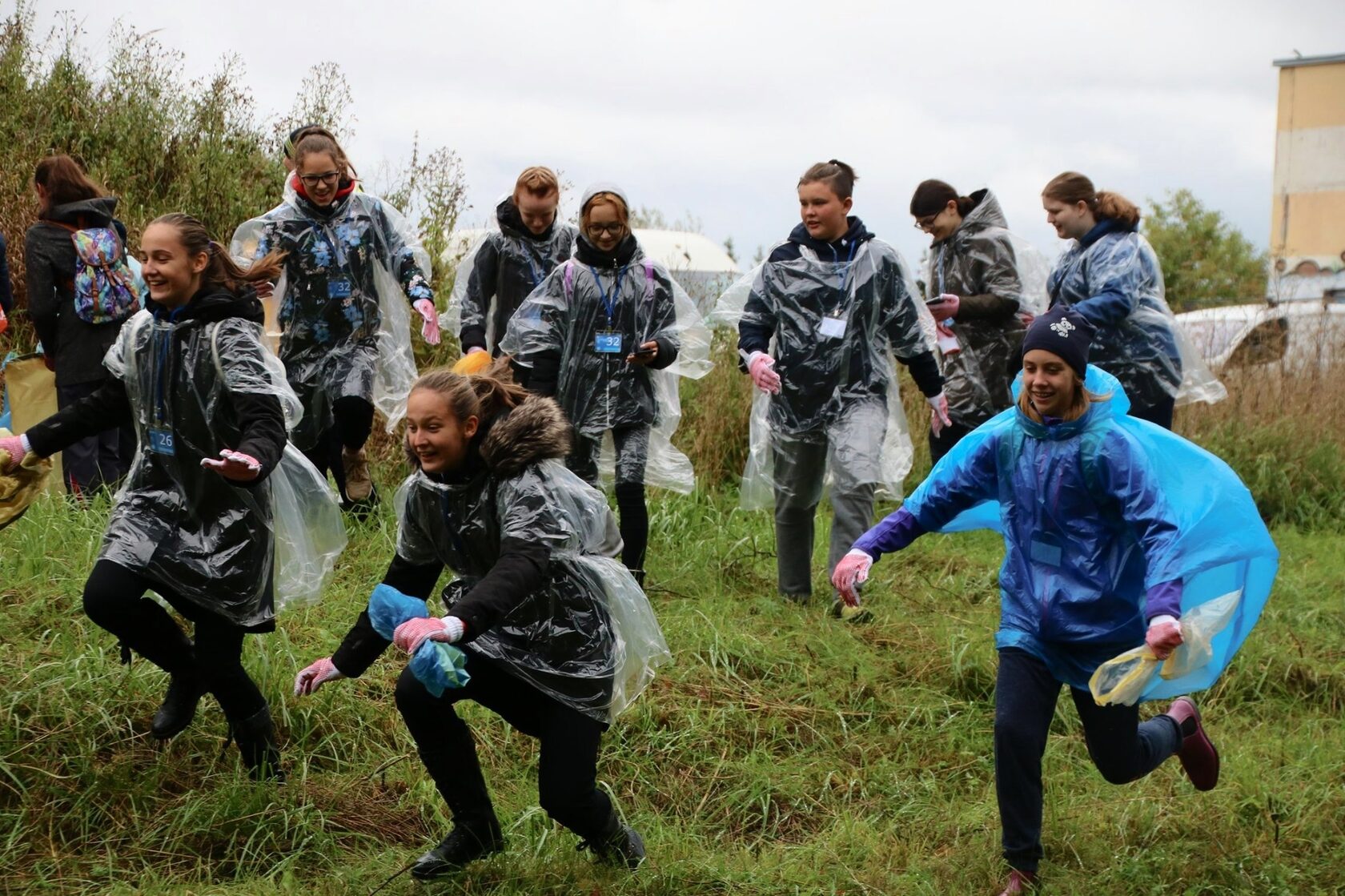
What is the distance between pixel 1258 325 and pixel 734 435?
4283 mm

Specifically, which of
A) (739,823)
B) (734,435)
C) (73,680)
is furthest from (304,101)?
(739,823)

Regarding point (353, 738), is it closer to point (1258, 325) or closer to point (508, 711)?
point (508, 711)

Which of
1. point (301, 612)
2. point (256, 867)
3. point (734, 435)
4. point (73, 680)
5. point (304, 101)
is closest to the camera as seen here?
point (256, 867)

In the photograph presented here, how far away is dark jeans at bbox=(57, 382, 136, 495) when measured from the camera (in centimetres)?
646

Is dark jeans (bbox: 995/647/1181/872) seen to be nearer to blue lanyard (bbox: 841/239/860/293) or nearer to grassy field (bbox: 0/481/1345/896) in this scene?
grassy field (bbox: 0/481/1345/896)

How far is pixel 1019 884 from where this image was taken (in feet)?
12.0

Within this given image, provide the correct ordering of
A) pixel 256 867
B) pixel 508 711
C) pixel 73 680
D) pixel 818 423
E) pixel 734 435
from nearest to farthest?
1. pixel 508 711
2. pixel 256 867
3. pixel 73 680
4. pixel 818 423
5. pixel 734 435

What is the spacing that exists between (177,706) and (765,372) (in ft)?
8.82

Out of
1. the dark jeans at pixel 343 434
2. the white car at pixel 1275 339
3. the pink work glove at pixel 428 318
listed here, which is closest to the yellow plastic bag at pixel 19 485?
the pink work glove at pixel 428 318

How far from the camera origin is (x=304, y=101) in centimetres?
990

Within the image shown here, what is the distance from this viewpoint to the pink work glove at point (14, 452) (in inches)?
153

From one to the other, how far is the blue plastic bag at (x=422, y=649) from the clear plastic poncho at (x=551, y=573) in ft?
0.97

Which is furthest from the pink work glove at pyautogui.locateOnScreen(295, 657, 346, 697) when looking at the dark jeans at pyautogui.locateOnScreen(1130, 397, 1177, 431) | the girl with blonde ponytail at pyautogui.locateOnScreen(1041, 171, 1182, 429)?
the dark jeans at pyautogui.locateOnScreen(1130, 397, 1177, 431)

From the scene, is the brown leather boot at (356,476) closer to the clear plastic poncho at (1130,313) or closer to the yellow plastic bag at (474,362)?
the yellow plastic bag at (474,362)
